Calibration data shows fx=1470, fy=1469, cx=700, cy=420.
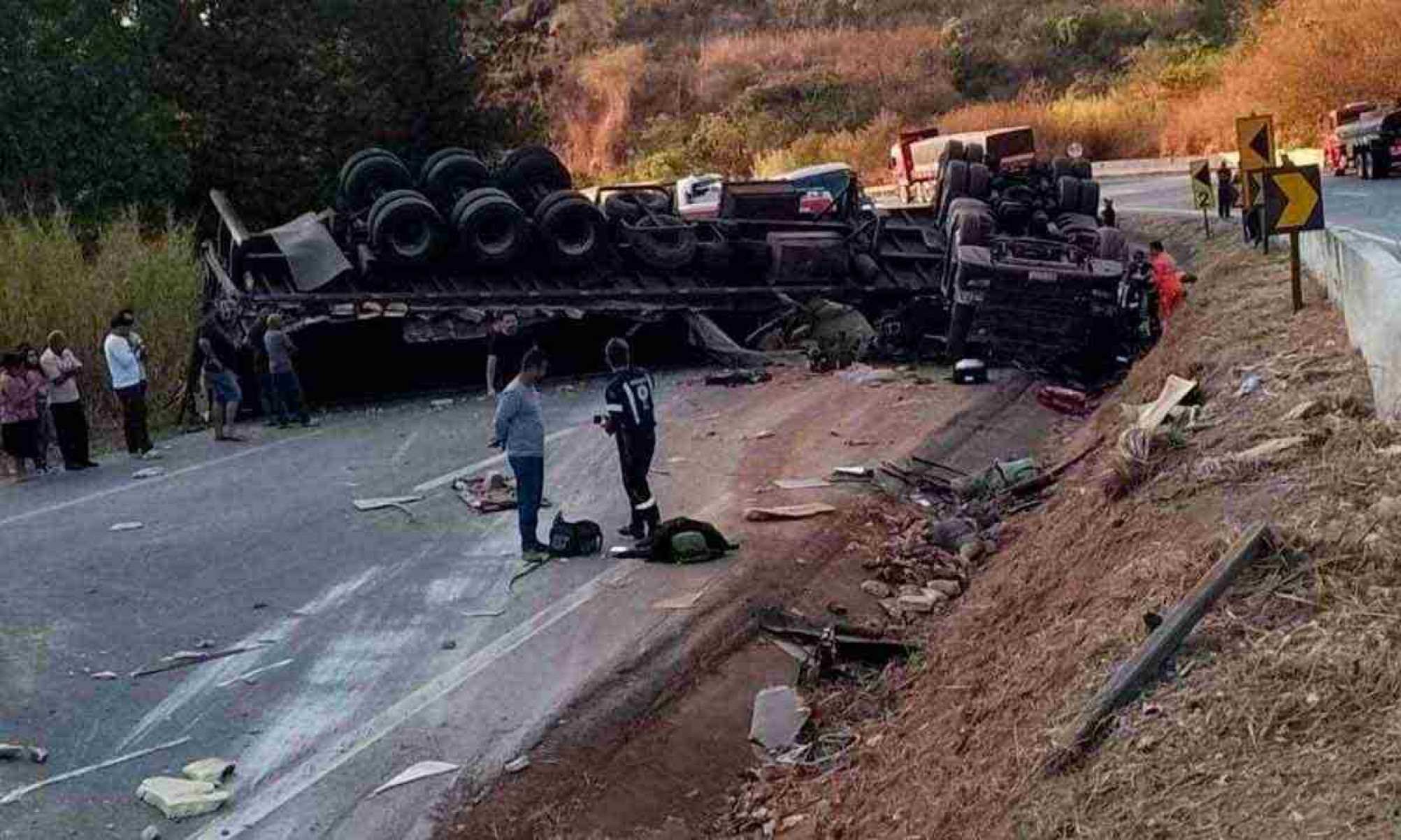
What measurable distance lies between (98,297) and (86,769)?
13.1m

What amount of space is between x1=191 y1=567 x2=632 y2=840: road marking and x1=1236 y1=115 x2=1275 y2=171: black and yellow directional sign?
698 centimetres

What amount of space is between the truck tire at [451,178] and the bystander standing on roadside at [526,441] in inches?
388

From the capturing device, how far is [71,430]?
1490cm

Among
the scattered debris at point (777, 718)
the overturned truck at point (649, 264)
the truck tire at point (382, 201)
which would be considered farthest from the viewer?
the truck tire at point (382, 201)

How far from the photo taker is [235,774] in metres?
6.93

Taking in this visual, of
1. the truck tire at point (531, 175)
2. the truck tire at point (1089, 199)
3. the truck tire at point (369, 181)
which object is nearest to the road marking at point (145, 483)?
the truck tire at point (369, 181)

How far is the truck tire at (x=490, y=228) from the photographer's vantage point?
18406 mm

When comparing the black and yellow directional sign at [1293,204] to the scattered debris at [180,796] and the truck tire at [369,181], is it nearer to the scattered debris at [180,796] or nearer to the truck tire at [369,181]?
the scattered debris at [180,796]

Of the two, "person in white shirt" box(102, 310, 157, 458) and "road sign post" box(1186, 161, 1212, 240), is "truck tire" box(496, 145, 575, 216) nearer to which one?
"person in white shirt" box(102, 310, 157, 458)

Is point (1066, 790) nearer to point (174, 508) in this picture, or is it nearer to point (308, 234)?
point (174, 508)

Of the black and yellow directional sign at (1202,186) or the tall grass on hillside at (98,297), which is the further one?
the black and yellow directional sign at (1202,186)

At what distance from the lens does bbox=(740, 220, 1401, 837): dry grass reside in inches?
170

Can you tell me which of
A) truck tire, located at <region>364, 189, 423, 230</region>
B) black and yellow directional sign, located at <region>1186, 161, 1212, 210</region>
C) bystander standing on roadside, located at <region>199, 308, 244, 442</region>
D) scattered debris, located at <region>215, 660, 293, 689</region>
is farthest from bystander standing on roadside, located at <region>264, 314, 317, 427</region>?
black and yellow directional sign, located at <region>1186, 161, 1212, 210</region>

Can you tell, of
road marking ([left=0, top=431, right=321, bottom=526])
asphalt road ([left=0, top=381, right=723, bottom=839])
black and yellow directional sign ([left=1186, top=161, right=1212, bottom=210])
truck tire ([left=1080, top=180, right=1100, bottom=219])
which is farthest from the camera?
truck tire ([left=1080, top=180, right=1100, bottom=219])
